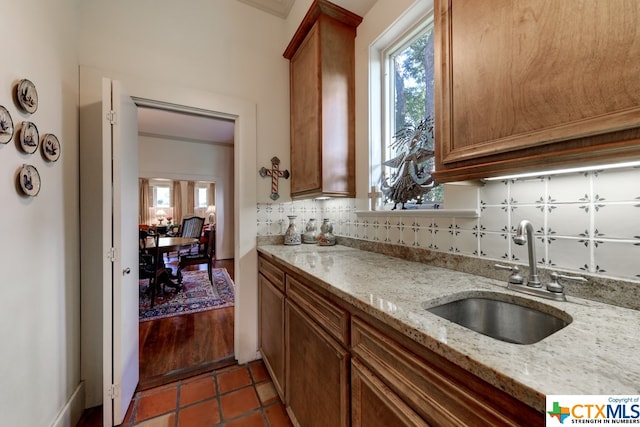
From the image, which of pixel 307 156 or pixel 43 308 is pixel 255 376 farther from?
pixel 307 156

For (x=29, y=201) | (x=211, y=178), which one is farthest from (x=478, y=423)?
(x=211, y=178)

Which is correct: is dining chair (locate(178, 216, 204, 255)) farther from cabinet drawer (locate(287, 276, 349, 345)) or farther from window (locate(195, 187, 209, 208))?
window (locate(195, 187, 209, 208))

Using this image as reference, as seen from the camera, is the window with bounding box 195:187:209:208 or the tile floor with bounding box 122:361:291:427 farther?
the window with bounding box 195:187:209:208

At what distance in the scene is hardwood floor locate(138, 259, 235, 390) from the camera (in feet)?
6.08

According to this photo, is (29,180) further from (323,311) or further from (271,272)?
(323,311)

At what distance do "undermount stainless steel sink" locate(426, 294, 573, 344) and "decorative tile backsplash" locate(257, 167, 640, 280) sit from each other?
0.22 meters

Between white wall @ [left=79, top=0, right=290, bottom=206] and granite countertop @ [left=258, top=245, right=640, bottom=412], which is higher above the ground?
white wall @ [left=79, top=0, right=290, bottom=206]

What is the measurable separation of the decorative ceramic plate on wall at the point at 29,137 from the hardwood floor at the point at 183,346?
1.63 meters

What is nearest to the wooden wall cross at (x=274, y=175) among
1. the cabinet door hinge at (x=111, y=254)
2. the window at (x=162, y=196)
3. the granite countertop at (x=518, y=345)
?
the cabinet door hinge at (x=111, y=254)

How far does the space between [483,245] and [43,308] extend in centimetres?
215

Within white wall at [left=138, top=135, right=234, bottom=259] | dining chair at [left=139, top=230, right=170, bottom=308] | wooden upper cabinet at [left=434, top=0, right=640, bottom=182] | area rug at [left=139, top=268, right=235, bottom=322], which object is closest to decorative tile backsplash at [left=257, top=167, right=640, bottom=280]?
wooden upper cabinet at [left=434, top=0, right=640, bottom=182]

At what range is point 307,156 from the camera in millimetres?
1897

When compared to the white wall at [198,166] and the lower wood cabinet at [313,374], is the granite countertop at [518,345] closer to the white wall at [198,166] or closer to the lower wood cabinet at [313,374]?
the lower wood cabinet at [313,374]

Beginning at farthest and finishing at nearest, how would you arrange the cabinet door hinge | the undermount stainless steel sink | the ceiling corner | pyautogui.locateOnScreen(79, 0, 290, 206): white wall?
the ceiling corner → pyautogui.locateOnScreen(79, 0, 290, 206): white wall → the cabinet door hinge → the undermount stainless steel sink
